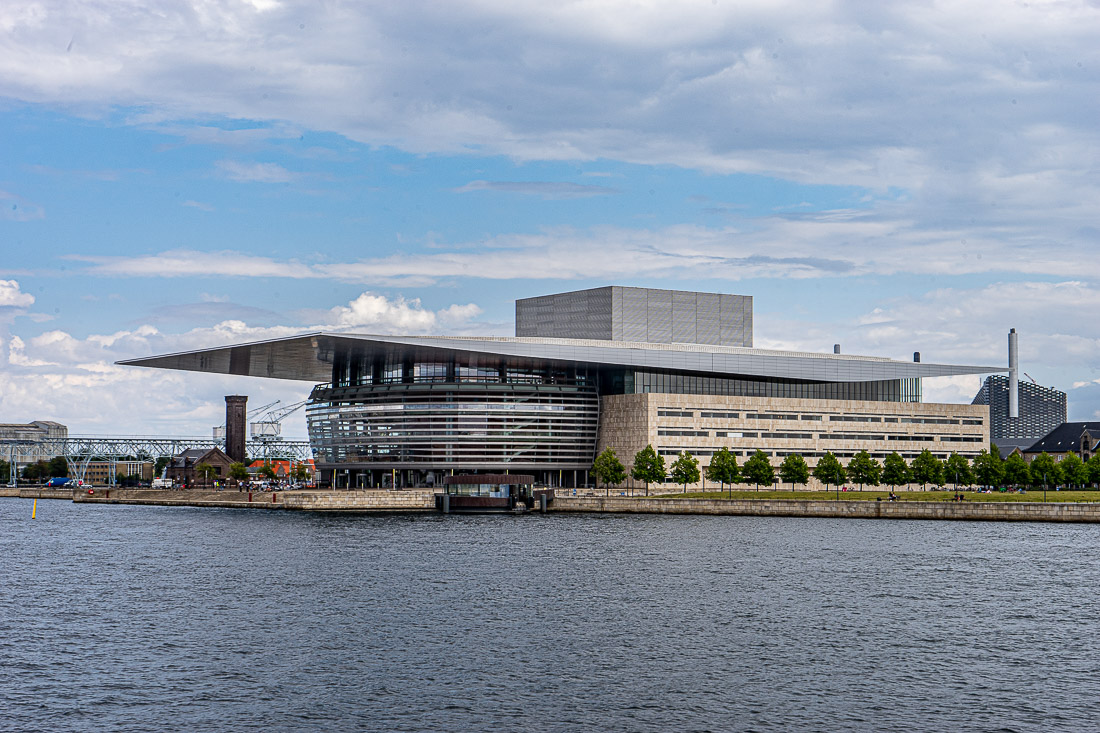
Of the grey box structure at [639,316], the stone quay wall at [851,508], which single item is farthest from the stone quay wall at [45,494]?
the stone quay wall at [851,508]

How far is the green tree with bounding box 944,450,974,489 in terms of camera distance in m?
101

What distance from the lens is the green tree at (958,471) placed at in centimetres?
10062

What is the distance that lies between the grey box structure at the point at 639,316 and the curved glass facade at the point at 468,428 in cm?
1264

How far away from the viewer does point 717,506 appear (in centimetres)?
8300

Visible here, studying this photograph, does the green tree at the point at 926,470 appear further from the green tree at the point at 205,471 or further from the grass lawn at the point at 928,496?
the green tree at the point at 205,471

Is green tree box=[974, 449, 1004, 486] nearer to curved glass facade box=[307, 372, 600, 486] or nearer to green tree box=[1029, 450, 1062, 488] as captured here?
green tree box=[1029, 450, 1062, 488]

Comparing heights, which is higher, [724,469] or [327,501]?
[724,469]

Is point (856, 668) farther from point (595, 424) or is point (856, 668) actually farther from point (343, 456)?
point (343, 456)

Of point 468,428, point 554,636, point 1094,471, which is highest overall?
point 468,428

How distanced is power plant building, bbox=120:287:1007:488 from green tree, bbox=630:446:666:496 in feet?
22.0

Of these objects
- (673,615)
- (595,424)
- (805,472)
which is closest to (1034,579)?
(673,615)

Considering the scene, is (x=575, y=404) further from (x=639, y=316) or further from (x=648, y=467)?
(x=639, y=316)

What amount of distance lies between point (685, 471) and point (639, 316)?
28798 mm

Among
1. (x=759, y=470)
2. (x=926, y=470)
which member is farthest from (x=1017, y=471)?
(x=759, y=470)
